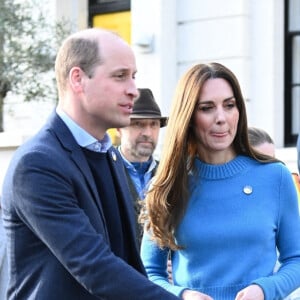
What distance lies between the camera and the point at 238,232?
10.6 ft

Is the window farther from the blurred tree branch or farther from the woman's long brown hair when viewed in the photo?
the woman's long brown hair

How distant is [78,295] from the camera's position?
275 centimetres

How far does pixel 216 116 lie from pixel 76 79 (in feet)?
2.31

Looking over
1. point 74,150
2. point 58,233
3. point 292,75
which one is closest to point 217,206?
point 74,150

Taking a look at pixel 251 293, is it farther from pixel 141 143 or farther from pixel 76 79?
pixel 141 143

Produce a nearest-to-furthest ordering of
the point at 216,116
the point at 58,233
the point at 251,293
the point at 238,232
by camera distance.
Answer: the point at 58,233 < the point at 251,293 < the point at 238,232 < the point at 216,116

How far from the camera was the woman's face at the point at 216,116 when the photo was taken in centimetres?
335

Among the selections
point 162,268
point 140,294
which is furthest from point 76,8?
point 140,294

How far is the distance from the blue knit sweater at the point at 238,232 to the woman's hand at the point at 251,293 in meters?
0.03

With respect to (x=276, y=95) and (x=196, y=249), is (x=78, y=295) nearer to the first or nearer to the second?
(x=196, y=249)

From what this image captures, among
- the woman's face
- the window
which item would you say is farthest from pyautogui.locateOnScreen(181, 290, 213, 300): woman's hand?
the window

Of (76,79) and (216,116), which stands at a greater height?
(76,79)

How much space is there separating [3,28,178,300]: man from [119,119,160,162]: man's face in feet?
9.28

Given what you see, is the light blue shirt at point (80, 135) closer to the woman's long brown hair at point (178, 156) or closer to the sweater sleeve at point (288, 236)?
the woman's long brown hair at point (178, 156)
